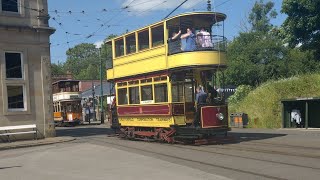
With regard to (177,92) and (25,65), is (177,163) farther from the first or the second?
(25,65)

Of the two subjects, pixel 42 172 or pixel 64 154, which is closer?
pixel 42 172

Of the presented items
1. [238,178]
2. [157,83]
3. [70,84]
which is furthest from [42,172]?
[70,84]

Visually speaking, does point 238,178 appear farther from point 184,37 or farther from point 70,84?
point 70,84

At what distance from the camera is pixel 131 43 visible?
72.3 feet

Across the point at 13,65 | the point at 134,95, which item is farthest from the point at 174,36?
the point at 13,65

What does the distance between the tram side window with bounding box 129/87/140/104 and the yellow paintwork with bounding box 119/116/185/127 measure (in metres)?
0.76

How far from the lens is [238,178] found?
1041 cm

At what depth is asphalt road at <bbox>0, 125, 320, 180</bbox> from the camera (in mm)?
11148

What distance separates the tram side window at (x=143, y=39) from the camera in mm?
20703

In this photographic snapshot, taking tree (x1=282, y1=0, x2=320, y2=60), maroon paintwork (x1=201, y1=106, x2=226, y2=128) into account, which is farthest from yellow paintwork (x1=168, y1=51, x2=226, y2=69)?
tree (x1=282, y1=0, x2=320, y2=60)

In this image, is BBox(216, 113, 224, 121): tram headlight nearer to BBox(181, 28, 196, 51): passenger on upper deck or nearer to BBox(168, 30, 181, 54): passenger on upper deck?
BBox(181, 28, 196, 51): passenger on upper deck

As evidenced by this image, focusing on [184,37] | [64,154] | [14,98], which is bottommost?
[64,154]

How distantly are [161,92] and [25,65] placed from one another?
9.34 meters

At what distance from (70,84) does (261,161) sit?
3724 centimetres
